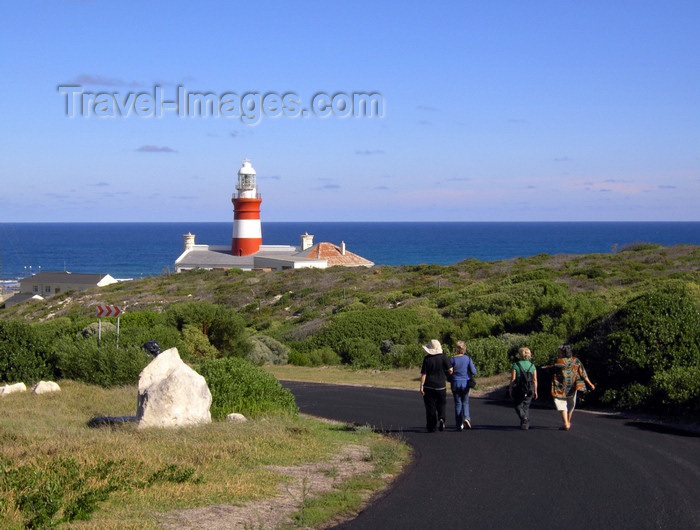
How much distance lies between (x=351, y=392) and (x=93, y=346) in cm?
607

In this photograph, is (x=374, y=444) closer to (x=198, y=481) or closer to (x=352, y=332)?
(x=198, y=481)

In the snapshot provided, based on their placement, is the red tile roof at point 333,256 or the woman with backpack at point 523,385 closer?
the woman with backpack at point 523,385

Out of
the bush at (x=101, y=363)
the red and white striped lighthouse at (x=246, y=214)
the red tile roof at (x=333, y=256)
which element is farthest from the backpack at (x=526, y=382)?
the red and white striped lighthouse at (x=246, y=214)

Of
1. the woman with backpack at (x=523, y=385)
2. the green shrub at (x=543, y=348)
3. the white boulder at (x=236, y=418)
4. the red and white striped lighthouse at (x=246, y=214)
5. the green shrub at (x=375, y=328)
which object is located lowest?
the green shrub at (x=375, y=328)

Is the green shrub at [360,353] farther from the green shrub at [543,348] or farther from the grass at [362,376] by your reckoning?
the green shrub at [543,348]

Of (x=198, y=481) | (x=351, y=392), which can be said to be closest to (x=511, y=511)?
(x=198, y=481)

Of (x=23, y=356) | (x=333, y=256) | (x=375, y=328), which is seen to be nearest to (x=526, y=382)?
(x=23, y=356)

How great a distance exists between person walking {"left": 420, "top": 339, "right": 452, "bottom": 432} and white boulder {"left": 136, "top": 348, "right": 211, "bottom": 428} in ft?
10.5

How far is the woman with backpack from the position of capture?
10.6m

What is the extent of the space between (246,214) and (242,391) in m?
54.2

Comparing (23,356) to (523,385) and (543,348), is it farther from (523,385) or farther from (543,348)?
(543,348)

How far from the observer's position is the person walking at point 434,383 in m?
10.4

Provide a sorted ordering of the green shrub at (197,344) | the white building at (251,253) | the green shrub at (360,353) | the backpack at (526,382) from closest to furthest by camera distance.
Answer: the backpack at (526,382)
the green shrub at (197,344)
the green shrub at (360,353)
the white building at (251,253)

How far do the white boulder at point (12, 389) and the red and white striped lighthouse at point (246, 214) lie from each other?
158ft
